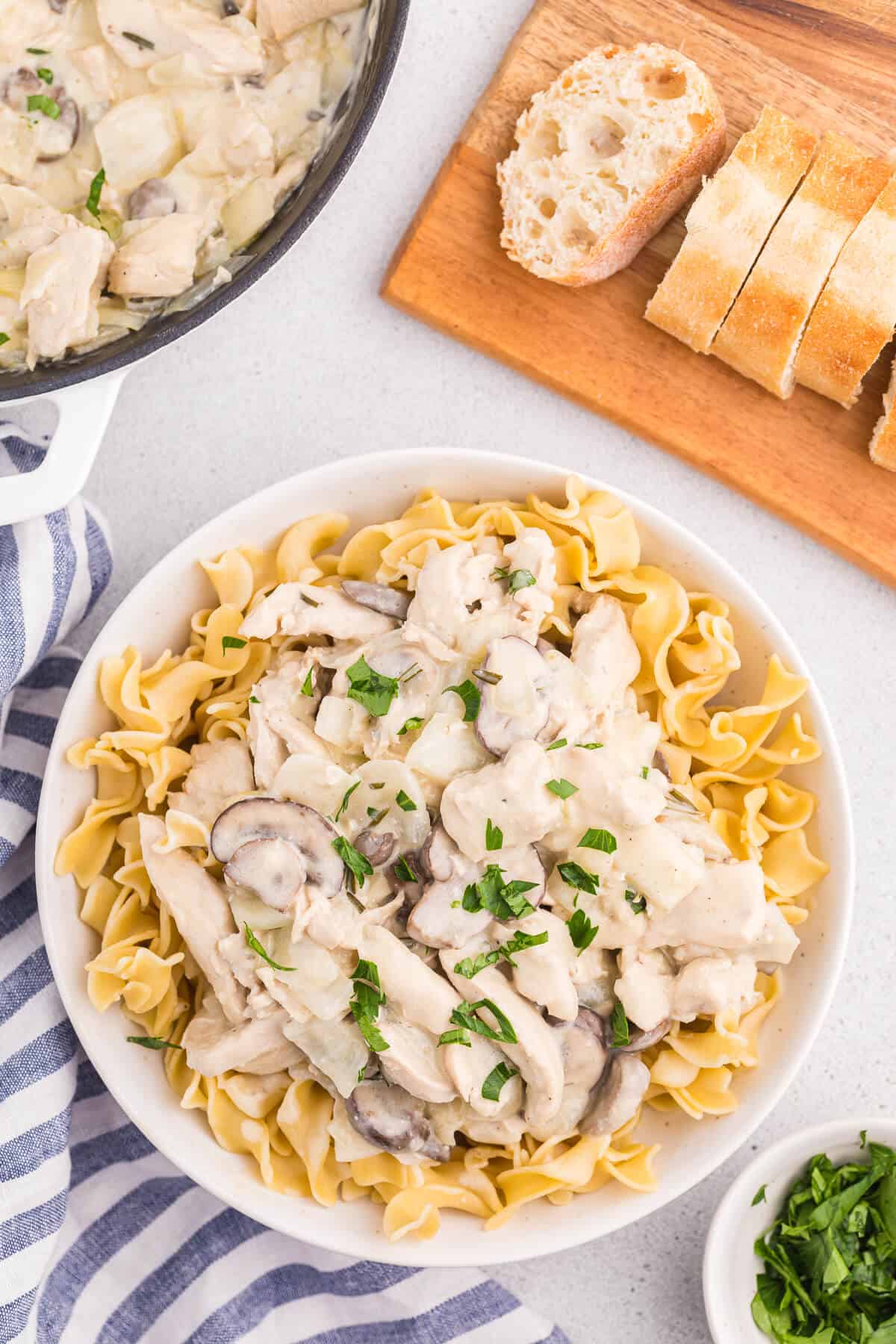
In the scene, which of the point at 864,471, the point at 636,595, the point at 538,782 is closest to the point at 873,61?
the point at 864,471

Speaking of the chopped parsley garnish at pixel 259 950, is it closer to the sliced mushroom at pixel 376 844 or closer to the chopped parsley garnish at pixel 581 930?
the sliced mushroom at pixel 376 844

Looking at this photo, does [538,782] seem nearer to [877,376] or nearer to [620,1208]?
[620,1208]

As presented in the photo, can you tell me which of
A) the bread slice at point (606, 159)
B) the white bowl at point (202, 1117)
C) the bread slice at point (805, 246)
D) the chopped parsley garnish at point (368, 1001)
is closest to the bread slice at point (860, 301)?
the bread slice at point (805, 246)

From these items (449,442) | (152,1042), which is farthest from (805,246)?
(152,1042)

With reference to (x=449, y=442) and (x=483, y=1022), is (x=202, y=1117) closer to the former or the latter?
(x=483, y=1022)

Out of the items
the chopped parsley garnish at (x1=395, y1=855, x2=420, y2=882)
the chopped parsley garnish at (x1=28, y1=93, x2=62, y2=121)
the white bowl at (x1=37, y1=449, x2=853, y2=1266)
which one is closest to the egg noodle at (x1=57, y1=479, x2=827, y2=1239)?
the white bowl at (x1=37, y1=449, x2=853, y2=1266)

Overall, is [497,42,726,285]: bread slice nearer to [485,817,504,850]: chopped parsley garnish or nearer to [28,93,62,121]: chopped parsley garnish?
[28,93,62,121]: chopped parsley garnish
